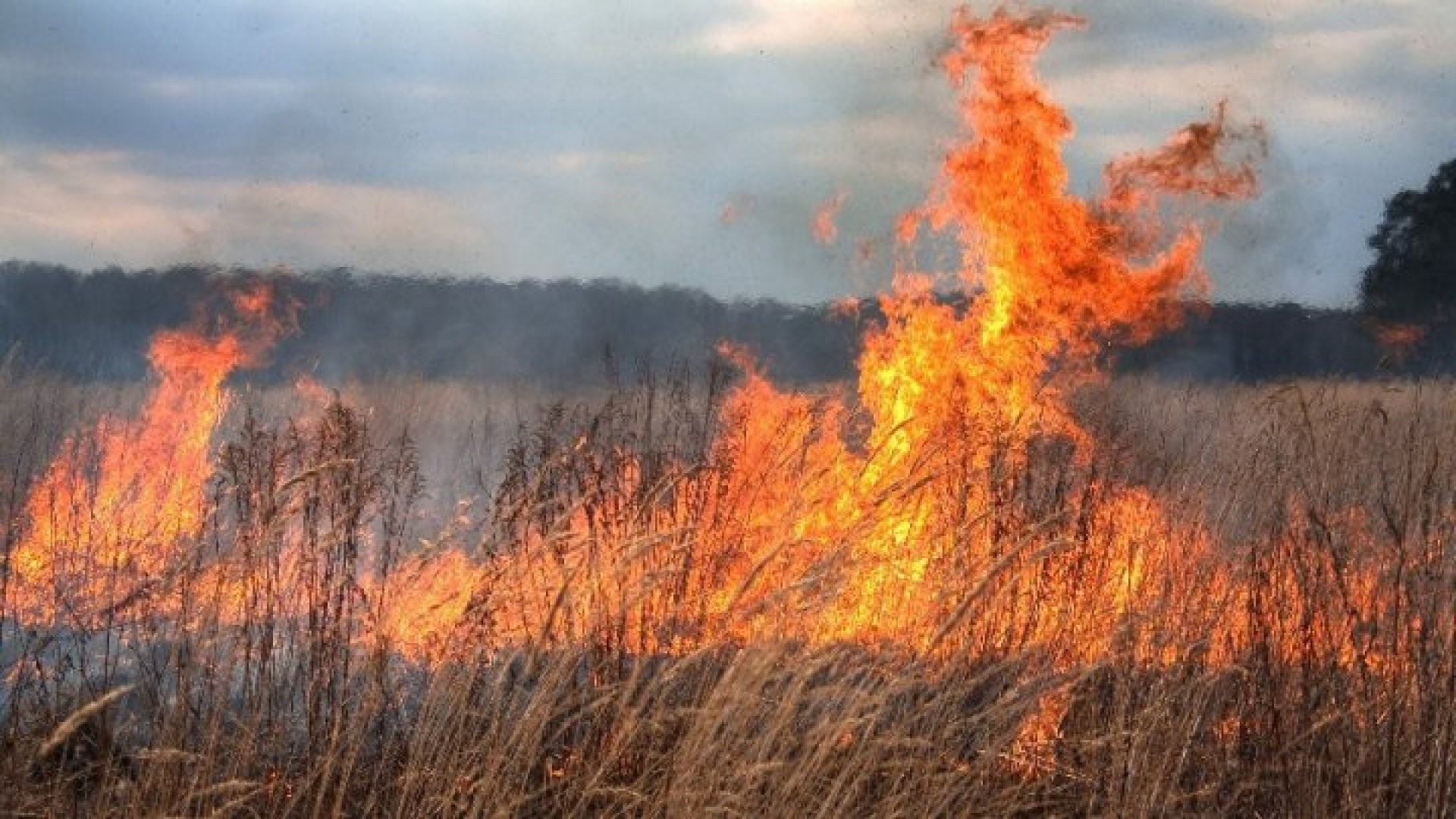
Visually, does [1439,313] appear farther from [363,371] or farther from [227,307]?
[227,307]

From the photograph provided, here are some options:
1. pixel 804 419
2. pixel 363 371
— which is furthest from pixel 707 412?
pixel 363 371

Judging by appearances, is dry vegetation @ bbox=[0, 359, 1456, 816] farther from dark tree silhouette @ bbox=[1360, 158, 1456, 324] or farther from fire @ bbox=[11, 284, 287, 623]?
dark tree silhouette @ bbox=[1360, 158, 1456, 324]

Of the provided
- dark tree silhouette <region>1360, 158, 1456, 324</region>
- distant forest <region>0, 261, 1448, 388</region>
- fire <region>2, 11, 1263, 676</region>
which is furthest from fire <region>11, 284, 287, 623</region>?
dark tree silhouette <region>1360, 158, 1456, 324</region>

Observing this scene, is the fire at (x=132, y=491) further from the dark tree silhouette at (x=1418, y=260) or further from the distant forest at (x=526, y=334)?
the dark tree silhouette at (x=1418, y=260)

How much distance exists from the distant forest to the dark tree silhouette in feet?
2.19

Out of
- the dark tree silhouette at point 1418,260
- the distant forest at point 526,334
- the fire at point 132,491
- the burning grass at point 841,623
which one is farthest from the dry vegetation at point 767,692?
the dark tree silhouette at point 1418,260

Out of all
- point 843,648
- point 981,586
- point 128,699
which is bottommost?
point 128,699

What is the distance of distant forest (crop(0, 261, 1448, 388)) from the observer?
83.2 ft

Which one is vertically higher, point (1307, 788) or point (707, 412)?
point (707, 412)

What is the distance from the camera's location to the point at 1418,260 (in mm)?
28141

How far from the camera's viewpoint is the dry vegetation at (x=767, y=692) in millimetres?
3990

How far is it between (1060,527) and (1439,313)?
23.6 metres

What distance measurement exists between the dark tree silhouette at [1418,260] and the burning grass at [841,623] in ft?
68.8

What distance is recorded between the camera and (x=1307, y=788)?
14.4 feet
